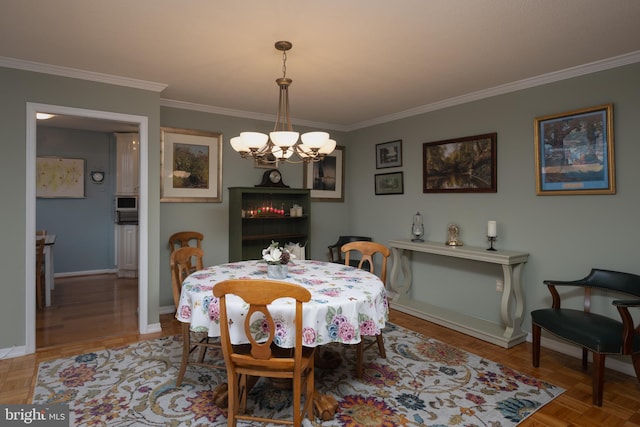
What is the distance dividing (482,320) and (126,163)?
19.2 ft

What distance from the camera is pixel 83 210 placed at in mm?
6176

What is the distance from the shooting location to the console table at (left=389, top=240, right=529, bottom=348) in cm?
327

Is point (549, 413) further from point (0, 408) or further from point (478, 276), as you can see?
point (0, 408)

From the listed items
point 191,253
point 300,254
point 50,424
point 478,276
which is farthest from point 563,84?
point 50,424

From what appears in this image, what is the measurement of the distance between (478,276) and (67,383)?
3.74m

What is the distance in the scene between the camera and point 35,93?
119 inches

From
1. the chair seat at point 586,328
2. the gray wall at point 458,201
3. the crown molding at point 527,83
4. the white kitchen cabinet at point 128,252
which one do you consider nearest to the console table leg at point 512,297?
the gray wall at point 458,201

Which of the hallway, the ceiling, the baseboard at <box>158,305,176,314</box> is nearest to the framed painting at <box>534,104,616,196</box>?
the ceiling

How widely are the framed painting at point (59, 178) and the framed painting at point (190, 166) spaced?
3.07 metres

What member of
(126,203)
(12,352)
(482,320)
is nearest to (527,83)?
(482,320)

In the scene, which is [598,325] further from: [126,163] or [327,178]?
[126,163]

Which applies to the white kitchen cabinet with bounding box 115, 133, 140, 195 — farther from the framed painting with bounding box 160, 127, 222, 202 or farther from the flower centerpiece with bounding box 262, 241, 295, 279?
the flower centerpiece with bounding box 262, 241, 295, 279

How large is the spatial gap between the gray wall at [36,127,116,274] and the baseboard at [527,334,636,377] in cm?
657

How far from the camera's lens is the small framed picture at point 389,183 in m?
4.66
